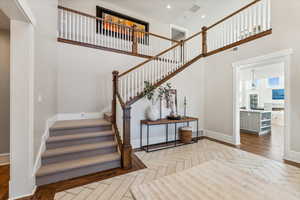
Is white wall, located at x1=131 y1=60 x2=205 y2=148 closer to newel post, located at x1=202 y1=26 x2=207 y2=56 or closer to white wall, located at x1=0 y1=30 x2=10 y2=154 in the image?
newel post, located at x1=202 y1=26 x2=207 y2=56

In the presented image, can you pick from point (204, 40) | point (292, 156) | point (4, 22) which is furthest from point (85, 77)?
point (292, 156)

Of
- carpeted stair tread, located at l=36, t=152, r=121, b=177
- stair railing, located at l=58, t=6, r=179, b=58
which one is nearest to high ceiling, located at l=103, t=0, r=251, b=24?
stair railing, located at l=58, t=6, r=179, b=58

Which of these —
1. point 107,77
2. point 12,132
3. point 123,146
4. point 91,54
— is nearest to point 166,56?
point 107,77

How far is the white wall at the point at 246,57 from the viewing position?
110 inches

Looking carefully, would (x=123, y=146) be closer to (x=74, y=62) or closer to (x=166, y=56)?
(x=74, y=62)

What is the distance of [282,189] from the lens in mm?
1807

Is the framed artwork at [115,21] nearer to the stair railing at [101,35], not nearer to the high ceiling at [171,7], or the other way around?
the stair railing at [101,35]

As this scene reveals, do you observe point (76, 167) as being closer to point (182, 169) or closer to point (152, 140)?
point (182, 169)

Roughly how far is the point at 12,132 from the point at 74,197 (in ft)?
3.97

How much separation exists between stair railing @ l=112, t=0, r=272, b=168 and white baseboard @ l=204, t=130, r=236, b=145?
2.42 m

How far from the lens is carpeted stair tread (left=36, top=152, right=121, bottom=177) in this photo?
2.10 meters

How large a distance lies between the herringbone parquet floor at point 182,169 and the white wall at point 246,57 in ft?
2.62

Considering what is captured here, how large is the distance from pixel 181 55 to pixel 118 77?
104 inches

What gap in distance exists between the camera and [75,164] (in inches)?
91.0
